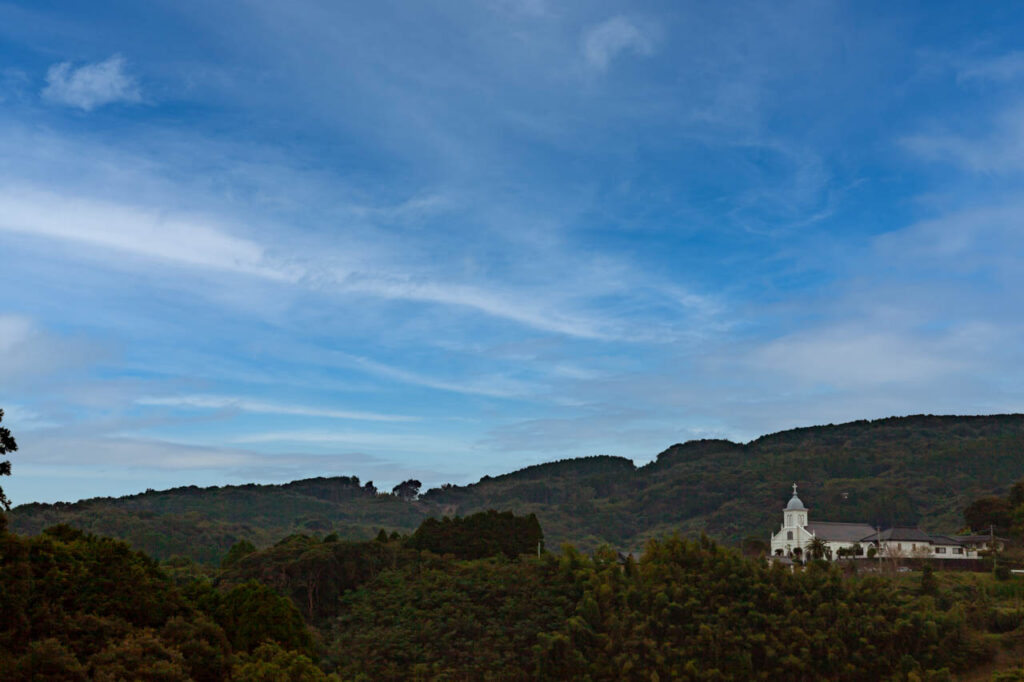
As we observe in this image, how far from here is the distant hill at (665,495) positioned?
108025 mm

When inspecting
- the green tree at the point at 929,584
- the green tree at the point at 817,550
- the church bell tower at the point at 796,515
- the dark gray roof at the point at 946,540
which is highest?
the church bell tower at the point at 796,515

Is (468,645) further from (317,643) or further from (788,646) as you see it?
(788,646)

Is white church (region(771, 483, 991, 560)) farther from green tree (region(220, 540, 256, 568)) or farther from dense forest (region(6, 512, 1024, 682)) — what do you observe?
green tree (region(220, 540, 256, 568))

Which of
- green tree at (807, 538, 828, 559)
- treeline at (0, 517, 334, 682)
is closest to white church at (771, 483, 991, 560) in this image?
green tree at (807, 538, 828, 559)

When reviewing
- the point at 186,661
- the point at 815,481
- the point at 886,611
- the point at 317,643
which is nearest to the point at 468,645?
the point at 317,643

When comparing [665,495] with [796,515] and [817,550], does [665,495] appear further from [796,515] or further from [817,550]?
[817,550]

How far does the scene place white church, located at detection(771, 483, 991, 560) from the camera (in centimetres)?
6144

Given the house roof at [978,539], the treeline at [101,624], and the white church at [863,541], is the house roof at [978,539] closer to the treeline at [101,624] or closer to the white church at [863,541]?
the white church at [863,541]

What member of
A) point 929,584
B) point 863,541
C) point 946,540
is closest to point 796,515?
point 863,541

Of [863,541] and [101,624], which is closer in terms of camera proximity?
[101,624]

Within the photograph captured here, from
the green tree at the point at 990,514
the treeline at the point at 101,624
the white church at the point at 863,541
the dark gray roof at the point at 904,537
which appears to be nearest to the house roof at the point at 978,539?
the white church at the point at 863,541

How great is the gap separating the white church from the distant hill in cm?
3291

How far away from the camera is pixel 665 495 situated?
149875 millimetres

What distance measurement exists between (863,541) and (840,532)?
4.82 metres
